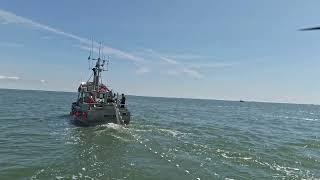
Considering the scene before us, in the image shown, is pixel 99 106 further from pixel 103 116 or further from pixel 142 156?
pixel 142 156

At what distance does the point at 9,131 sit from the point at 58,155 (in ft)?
45.7

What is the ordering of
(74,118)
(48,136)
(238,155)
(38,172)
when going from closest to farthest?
(38,172) < (238,155) < (48,136) < (74,118)

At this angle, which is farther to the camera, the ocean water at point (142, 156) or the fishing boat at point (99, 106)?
the fishing boat at point (99, 106)

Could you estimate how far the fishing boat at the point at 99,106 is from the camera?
3947 cm

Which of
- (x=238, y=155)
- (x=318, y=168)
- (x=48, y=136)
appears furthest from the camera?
(x=48, y=136)

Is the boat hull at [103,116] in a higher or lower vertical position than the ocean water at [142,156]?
higher

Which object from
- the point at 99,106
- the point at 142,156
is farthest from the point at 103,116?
the point at 142,156

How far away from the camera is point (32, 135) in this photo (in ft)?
113

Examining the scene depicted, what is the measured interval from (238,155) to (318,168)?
16.5 ft

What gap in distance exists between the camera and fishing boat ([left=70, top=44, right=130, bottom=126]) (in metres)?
39.5

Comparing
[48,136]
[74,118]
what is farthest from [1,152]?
[74,118]

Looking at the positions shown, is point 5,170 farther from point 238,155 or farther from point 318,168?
point 318,168

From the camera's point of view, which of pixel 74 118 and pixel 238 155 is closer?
pixel 238 155

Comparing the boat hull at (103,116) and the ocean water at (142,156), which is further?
the boat hull at (103,116)
